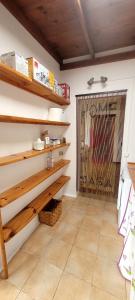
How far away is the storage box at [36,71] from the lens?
4.48ft

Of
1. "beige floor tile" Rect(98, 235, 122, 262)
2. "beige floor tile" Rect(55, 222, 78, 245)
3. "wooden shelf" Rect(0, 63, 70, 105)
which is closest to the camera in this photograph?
"wooden shelf" Rect(0, 63, 70, 105)

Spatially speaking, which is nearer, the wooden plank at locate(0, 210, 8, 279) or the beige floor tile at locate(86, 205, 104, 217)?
the wooden plank at locate(0, 210, 8, 279)

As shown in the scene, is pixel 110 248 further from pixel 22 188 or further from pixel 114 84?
pixel 114 84

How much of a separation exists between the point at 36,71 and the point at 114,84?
1.34 meters

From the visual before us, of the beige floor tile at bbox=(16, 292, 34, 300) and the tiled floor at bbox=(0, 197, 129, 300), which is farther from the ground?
the tiled floor at bbox=(0, 197, 129, 300)

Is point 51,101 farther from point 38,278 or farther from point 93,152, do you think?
point 38,278

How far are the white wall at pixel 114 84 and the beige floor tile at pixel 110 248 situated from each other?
119 centimetres

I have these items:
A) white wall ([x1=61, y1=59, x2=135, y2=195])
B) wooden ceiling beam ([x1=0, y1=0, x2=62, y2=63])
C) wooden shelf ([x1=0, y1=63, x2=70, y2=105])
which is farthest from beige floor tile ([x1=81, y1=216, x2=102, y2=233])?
wooden ceiling beam ([x1=0, y1=0, x2=62, y2=63])

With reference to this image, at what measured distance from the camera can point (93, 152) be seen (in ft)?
8.33

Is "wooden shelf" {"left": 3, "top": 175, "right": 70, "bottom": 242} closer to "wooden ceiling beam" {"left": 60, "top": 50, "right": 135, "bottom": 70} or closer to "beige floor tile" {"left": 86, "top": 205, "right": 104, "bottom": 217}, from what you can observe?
"beige floor tile" {"left": 86, "top": 205, "right": 104, "bottom": 217}

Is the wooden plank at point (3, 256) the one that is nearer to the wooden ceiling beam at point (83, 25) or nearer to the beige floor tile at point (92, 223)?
the beige floor tile at point (92, 223)

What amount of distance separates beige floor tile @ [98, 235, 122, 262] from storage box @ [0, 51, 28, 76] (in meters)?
2.04

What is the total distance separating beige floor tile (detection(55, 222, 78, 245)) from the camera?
1.74 meters

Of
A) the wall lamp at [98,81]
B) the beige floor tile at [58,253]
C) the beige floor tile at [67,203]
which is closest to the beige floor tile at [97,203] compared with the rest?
the beige floor tile at [67,203]
